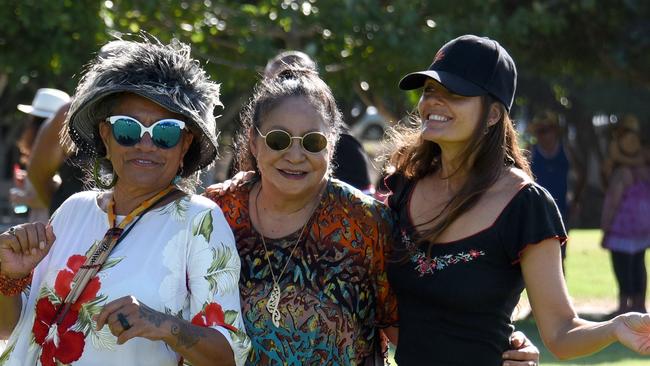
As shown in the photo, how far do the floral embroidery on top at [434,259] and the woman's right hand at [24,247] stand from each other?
1181mm

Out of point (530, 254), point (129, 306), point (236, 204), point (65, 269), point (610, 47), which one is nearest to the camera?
point (129, 306)

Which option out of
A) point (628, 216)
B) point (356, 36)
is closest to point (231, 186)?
point (356, 36)

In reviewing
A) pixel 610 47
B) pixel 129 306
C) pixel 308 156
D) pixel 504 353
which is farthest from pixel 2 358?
pixel 610 47

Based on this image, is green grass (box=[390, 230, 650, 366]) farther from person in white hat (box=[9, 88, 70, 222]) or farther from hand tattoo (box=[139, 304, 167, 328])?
hand tattoo (box=[139, 304, 167, 328])

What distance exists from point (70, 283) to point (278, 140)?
0.82m

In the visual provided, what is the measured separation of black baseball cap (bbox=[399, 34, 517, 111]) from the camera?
377 centimetres

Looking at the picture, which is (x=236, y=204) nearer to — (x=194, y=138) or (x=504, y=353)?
(x=194, y=138)

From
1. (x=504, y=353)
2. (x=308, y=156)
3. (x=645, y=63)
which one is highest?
(x=308, y=156)

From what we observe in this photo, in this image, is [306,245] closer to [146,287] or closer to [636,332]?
[146,287]

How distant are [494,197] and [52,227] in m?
1.41

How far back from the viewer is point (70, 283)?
11.0ft

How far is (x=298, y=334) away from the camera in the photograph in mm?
3652

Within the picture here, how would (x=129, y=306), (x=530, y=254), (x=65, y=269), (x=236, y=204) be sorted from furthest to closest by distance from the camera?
(x=236, y=204)
(x=530, y=254)
(x=65, y=269)
(x=129, y=306)

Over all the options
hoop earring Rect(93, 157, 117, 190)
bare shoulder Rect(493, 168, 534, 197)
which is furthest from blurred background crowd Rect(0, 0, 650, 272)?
bare shoulder Rect(493, 168, 534, 197)
